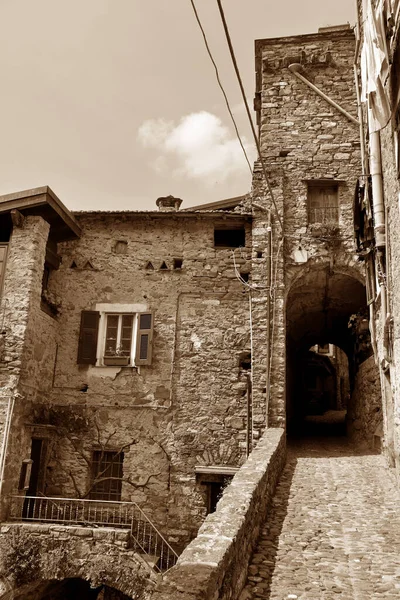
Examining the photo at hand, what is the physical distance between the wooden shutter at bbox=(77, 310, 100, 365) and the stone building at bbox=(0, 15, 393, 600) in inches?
1.6

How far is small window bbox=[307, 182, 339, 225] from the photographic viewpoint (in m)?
13.3

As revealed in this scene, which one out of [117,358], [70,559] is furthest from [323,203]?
[70,559]

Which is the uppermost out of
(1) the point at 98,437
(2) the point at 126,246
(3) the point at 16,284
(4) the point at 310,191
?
(4) the point at 310,191

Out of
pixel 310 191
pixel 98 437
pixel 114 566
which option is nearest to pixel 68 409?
pixel 98 437

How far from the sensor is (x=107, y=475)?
472 inches

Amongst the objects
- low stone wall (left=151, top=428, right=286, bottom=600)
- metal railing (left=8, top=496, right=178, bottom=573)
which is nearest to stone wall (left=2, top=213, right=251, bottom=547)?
metal railing (left=8, top=496, right=178, bottom=573)

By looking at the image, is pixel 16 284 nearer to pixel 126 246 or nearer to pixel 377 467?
pixel 126 246

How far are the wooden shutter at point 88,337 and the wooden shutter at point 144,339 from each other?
3.70ft

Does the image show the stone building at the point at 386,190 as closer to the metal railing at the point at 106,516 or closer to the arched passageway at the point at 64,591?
the metal railing at the point at 106,516

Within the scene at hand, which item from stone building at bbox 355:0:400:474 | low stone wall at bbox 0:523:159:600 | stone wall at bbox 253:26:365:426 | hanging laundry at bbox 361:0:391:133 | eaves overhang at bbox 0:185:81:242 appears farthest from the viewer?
stone wall at bbox 253:26:365:426

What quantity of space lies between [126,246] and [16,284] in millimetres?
3131

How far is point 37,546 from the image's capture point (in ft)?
33.0

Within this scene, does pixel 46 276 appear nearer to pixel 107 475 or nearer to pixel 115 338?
pixel 115 338

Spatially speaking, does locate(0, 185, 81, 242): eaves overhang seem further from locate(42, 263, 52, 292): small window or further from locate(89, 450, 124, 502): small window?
locate(89, 450, 124, 502): small window
